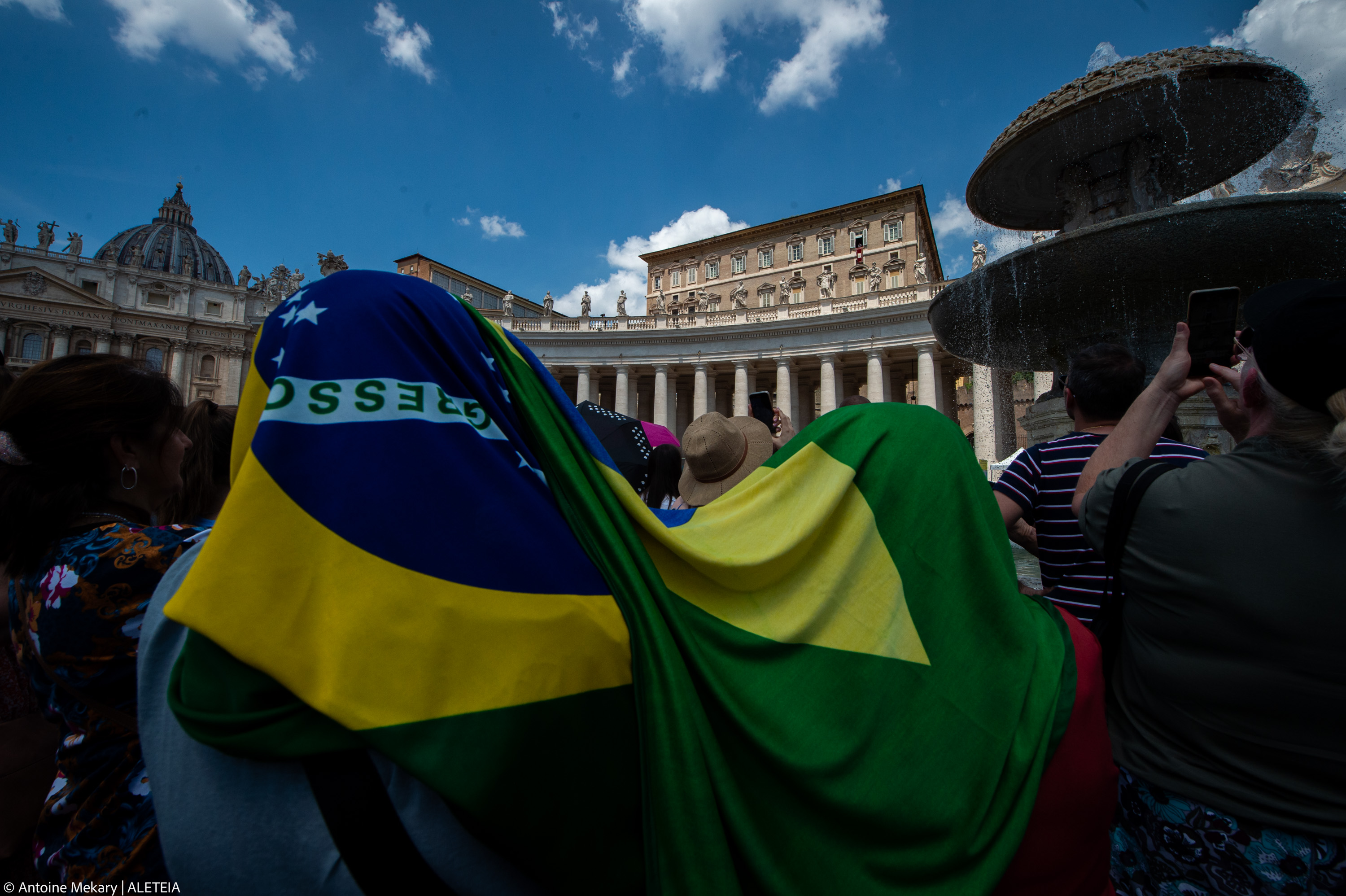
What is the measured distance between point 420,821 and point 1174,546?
64.2 inches

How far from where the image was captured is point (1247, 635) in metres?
1.21

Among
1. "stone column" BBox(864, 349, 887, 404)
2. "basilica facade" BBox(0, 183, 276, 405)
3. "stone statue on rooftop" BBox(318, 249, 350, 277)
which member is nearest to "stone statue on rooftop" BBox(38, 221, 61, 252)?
"basilica facade" BBox(0, 183, 276, 405)

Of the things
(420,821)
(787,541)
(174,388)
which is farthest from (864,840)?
(174,388)

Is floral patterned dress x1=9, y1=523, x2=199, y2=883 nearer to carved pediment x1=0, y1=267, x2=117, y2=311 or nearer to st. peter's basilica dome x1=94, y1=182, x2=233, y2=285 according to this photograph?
carved pediment x1=0, y1=267, x2=117, y2=311

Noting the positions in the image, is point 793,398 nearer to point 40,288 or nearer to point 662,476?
point 662,476

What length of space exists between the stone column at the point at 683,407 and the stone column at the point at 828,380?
883cm

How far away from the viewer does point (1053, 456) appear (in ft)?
7.63

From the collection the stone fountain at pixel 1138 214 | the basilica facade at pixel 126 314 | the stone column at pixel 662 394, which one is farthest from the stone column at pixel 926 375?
the basilica facade at pixel 126 314

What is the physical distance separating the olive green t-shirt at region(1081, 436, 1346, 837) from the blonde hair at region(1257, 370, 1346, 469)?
0.03 metres

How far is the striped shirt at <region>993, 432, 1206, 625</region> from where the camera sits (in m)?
2.18

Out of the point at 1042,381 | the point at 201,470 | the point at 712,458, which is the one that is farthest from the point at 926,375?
the point at 201,470

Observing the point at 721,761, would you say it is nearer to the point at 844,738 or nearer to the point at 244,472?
the point at 844,738

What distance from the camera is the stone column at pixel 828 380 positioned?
28.1m

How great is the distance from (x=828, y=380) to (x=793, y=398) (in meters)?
2.29
